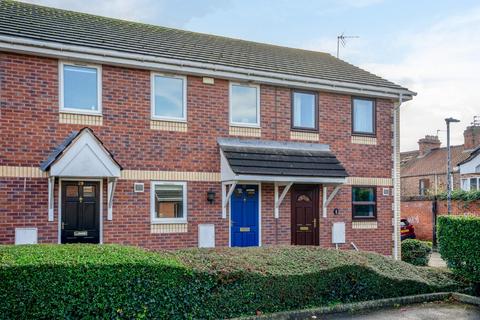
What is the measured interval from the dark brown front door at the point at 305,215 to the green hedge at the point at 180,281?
170 inches

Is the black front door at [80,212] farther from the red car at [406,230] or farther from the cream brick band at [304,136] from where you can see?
the red car at [406,230]

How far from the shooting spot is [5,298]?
649 centimetres

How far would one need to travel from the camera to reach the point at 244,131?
13.8 meters

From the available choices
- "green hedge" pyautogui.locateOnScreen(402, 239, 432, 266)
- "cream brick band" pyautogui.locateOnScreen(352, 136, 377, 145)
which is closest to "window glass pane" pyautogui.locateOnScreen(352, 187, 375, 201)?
"cream brick band" pyautogui.locateOnScreen(352, 136, 377, 145)

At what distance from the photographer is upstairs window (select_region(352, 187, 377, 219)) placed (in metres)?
15.3

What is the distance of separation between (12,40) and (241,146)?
6058 mm

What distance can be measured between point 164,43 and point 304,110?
4.47 metres

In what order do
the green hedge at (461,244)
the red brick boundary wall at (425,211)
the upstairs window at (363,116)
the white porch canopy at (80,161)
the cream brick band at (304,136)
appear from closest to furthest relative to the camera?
the green hedge at (461,244)
the white porch canopy at (80,161)
the cream brick band at (304,136)
the upstairs window at (363,116)
the red brick boundary wall at (425,211)

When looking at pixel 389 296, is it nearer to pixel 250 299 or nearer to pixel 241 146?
pixel 250 299

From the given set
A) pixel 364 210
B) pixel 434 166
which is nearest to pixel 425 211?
pixel 364 210

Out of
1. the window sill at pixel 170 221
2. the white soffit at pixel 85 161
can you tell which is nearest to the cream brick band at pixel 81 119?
the white soffit at pixel 85 161

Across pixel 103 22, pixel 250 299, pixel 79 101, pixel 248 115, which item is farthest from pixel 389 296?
pixel 103 22

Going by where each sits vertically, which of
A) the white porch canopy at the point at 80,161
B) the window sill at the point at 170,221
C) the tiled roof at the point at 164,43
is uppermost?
the tiled roof at the point at 164,43

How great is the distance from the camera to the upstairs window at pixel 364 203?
50.1ft
